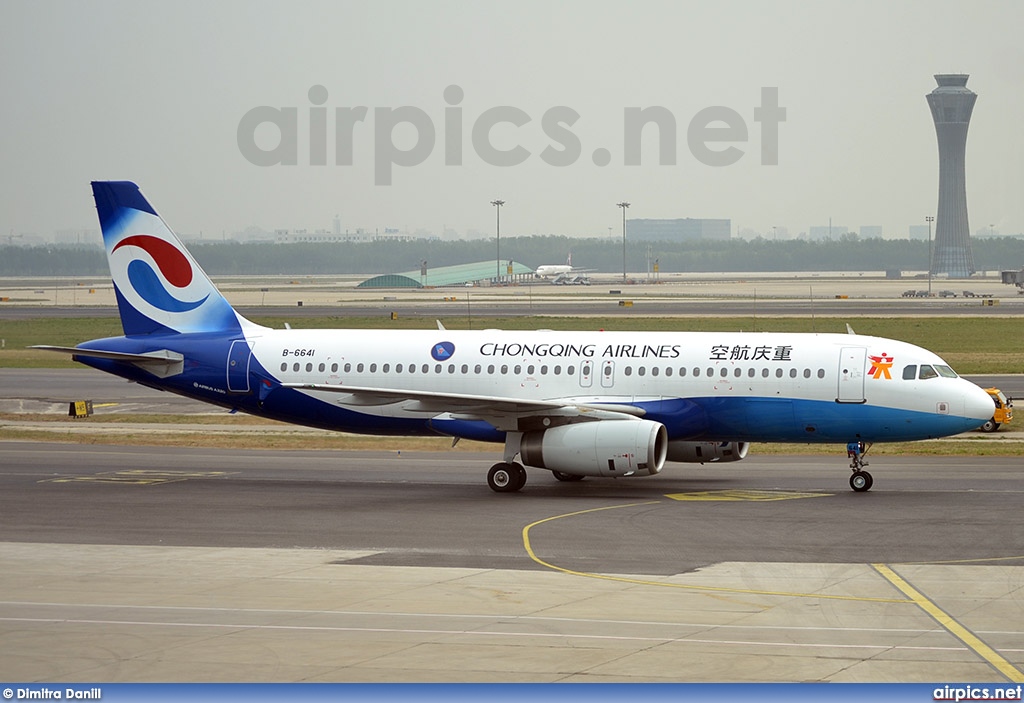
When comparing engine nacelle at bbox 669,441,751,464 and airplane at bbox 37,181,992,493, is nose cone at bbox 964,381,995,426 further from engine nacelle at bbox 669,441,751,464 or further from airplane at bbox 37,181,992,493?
engine nacelle at bbox 669,441,751,464

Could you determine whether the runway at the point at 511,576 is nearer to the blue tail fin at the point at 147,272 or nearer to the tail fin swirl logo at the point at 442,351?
the tail fin swirl logo at the point at 442,351

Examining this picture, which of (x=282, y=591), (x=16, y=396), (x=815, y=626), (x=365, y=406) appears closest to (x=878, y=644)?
(x=815, y=626)

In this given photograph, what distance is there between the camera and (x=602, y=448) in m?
34.4

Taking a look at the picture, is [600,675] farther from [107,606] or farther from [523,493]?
[523,493]

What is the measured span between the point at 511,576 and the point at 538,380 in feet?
45.3

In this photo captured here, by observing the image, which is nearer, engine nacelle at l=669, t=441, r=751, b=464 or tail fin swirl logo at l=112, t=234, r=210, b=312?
engine nacelle at l=669, t=441, r=751, b=464

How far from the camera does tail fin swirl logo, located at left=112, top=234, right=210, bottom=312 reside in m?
41.3

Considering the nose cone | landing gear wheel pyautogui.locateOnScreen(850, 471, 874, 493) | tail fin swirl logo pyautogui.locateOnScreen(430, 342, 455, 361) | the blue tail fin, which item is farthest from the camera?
the blue tail fin

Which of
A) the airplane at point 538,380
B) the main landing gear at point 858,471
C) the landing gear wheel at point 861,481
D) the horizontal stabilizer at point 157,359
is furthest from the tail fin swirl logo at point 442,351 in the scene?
the landing gear wheel at point 861,481

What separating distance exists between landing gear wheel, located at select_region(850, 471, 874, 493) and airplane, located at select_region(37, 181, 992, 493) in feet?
0.14

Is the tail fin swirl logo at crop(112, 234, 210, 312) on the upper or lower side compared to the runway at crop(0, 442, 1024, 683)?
upper

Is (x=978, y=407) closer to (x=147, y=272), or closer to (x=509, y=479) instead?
(x=509, y=479)

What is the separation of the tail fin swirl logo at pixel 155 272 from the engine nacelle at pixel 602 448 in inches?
498

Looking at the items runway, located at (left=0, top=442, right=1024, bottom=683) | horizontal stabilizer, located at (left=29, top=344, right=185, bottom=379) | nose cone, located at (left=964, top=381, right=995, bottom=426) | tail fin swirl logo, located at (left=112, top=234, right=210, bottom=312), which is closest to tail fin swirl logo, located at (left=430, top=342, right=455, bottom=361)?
runway, located at (left=0, top=442, right=1024, bottom=683)
